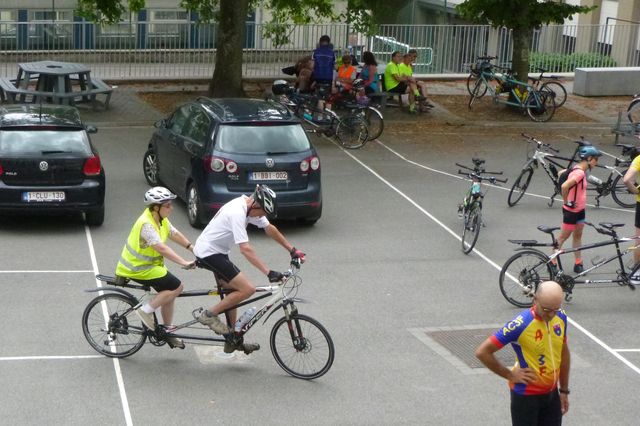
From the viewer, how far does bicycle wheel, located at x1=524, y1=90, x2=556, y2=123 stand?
2467 cm

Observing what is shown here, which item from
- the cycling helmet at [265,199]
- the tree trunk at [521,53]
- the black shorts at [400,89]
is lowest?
the black shorts at [400,89]

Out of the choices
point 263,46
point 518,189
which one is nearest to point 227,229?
point 518,189

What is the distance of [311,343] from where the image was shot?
984cm

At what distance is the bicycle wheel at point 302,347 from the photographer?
32.1ft

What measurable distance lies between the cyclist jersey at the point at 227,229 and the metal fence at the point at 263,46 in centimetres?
1808

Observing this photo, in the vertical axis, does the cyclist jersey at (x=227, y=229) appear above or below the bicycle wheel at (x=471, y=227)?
above

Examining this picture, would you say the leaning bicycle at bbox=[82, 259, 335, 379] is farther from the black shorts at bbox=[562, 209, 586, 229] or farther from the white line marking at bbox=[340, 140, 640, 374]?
the black shorts at bbox=[562, 209, 586, 229]

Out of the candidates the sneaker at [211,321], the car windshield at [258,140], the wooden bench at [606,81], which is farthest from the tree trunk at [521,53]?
the sneaker at [211,321]

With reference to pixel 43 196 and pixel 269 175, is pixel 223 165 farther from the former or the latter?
pixel 43 196

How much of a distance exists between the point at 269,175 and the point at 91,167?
7.58 ft

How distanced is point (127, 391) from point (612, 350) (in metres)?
4.73

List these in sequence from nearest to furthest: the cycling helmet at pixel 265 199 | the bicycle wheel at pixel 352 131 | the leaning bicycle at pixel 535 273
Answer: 1. the cycling helmet at pixel 265 199
2. the leaning bicycle at pixel 535 273
3. the bicycle wheel at pixel 352 131

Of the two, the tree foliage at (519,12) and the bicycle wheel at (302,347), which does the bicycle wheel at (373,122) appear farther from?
the bicycle wheel at (302,347)

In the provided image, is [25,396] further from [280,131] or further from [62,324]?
[280,131]
